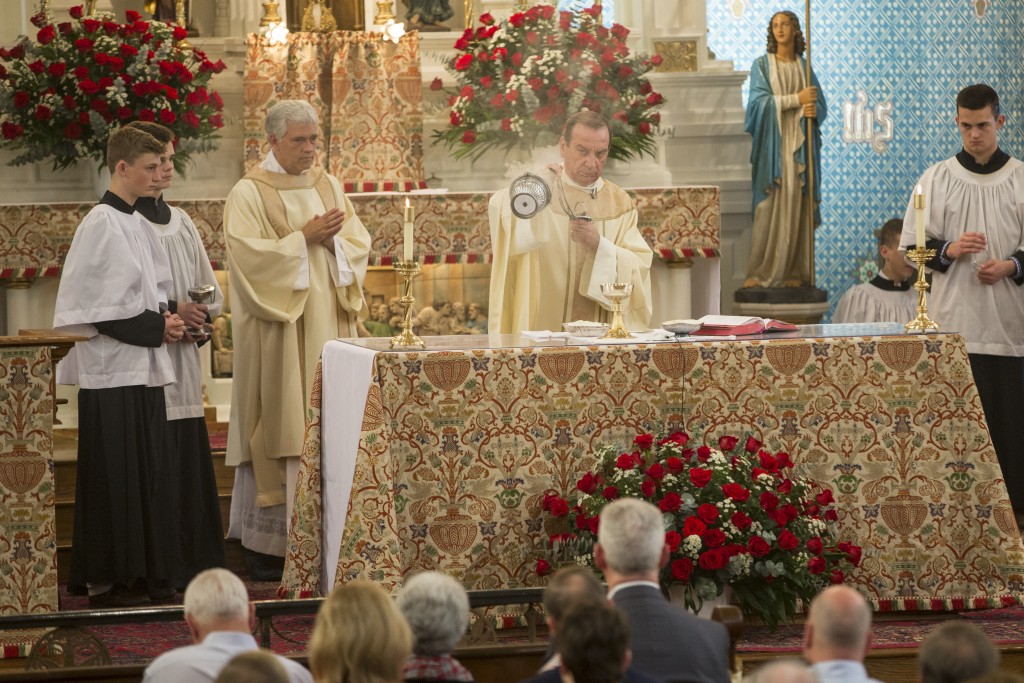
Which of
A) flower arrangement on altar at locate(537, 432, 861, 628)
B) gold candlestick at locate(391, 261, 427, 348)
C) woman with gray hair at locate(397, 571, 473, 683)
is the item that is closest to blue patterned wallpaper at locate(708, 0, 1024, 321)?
flower arrangement on altar at locate(537, 432, 861, 628)

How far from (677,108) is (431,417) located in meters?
5.40

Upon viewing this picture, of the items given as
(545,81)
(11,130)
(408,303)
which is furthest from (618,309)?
(11,130)

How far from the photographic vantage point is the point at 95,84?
7832 mm

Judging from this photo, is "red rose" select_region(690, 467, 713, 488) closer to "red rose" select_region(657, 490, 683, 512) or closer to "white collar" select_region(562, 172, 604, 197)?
"red rose" select_region(657, 490, 683, 512)

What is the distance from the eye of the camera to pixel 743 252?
34.3 feet

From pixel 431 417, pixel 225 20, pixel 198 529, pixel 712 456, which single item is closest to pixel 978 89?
pixel 712 456

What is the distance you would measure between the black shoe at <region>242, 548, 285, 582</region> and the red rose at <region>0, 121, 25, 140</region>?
2828 mm

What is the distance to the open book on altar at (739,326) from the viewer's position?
5.61 meters

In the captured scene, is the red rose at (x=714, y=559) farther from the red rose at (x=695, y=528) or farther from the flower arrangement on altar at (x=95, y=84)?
the flower arrangement on altar at (x=95, y=84)

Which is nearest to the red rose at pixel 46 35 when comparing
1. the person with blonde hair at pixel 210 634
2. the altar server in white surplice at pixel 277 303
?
the altar server in white surplice at pixel 277 303

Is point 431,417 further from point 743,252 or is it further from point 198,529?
point 743,252

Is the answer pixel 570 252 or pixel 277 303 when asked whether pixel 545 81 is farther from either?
pixel 277 303

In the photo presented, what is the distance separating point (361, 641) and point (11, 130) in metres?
5.88

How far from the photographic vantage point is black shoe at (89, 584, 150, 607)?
6023 millimetres
